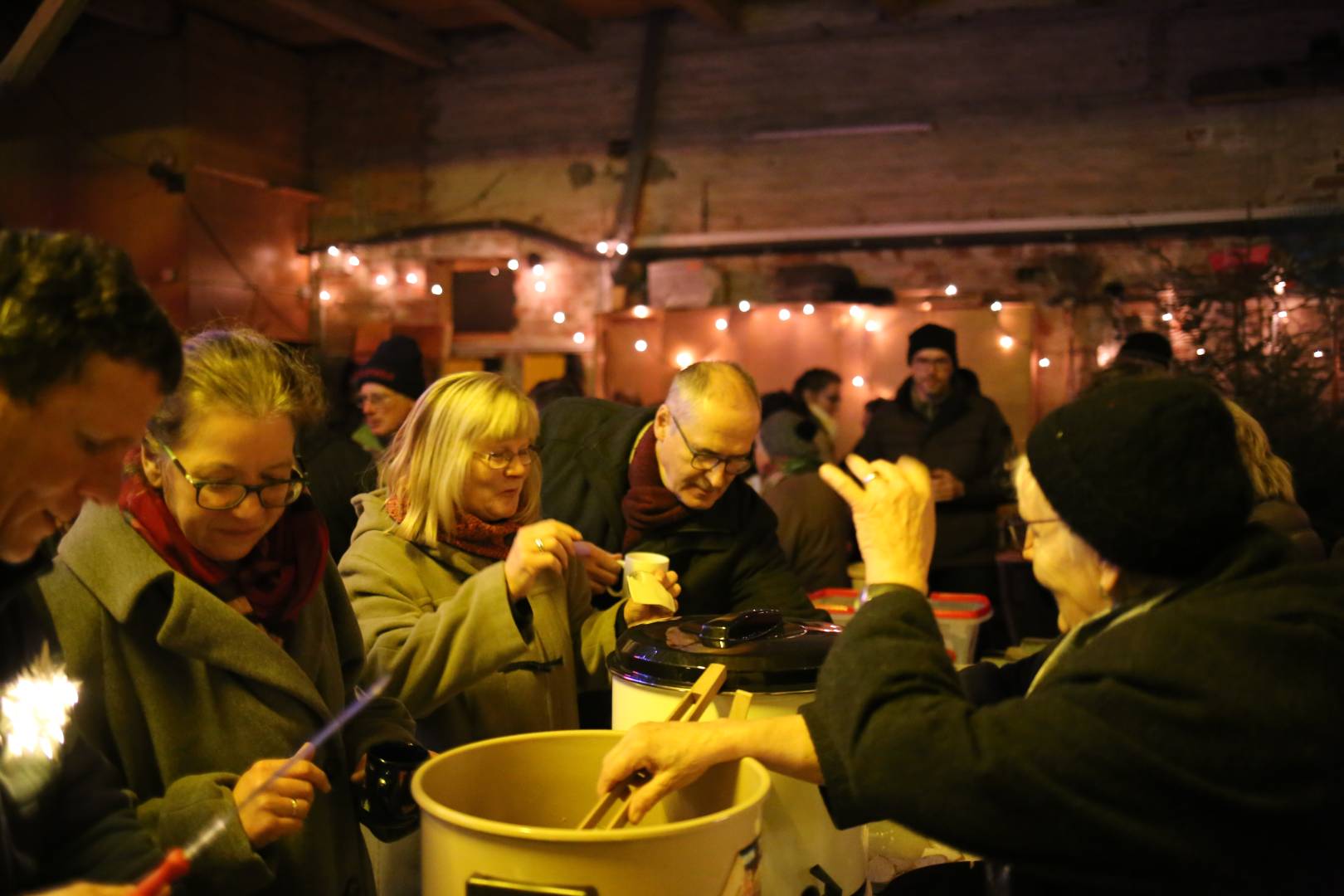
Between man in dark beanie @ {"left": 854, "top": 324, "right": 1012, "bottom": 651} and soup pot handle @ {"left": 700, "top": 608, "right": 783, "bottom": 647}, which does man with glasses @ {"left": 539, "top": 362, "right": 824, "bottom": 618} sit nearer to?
soup pot handle @ {"left": 700, "top": 608, "right": 783, "bottom": 647}

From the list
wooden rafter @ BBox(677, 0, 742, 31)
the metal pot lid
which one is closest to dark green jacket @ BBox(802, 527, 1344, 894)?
the metal pot lid

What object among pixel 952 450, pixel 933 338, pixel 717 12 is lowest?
pixel 952 450

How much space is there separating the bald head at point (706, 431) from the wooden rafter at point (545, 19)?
180 inches

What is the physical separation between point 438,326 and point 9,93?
3199mm

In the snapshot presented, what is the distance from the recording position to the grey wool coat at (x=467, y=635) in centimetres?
185

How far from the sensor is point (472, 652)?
6.00 ft

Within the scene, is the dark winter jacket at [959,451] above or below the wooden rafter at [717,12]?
below

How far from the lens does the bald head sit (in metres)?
2.63

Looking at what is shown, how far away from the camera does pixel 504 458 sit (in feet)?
7.14

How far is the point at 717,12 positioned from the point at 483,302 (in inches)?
100

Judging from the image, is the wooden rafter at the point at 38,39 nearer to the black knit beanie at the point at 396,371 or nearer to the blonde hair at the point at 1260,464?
the black knit beanie at the point at 396,371

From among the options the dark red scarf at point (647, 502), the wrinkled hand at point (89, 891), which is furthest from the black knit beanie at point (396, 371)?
the wrinkled hand at point (89, 891)

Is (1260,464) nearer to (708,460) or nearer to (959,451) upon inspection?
(708,460)

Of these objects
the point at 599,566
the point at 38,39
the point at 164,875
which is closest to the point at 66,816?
the point at 164,875
